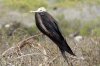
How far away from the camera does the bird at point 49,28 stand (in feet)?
21.6

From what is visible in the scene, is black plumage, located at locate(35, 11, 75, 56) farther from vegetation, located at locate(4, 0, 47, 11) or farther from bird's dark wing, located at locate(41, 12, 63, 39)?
vegetation, located at locate(4, 0, 47, 11)

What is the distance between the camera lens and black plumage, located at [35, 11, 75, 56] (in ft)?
21.6

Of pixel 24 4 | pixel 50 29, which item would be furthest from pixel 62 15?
pixel 50 29

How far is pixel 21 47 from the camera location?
6852 mm

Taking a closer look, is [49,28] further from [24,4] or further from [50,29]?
[24,4]

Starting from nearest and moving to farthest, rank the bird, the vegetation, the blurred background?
the bird < the blurred background < the vegetation

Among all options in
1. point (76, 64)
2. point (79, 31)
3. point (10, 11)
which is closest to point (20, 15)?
point (10, 11)

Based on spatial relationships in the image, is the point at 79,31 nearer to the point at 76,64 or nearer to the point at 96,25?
the point at 96,25

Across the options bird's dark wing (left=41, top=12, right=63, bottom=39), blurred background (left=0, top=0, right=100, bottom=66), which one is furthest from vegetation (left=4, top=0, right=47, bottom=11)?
bird's dark wing (left=41, top=12, right=63, bottom=39)

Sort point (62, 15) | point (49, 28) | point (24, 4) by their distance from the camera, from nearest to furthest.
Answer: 1. point (49, 28)
2. point (24, 4)
3. point (62, 15)

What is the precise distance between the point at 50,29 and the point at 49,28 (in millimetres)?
23

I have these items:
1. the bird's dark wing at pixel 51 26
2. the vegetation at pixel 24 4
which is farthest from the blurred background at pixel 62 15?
the bird's dark wing at pixel 51 26

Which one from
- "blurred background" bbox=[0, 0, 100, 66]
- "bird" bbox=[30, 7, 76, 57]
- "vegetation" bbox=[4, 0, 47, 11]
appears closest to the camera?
"bird" bbox=[30, 7, 76, 57]

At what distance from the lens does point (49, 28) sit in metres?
6.70
